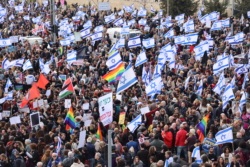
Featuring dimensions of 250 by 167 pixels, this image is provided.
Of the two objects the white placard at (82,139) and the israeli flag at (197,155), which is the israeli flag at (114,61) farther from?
the israeli flag at (197,155)

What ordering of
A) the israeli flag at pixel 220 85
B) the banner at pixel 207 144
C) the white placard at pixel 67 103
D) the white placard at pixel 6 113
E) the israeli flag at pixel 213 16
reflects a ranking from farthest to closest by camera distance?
the israeli flag at pixel 213 16 < the white placard at pixel 6 113 < the white placard at pixel 67 103 < the israeli flag at pixel 220 85 < the banner at pixel 207 144

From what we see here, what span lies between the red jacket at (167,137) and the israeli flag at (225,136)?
1723 mm

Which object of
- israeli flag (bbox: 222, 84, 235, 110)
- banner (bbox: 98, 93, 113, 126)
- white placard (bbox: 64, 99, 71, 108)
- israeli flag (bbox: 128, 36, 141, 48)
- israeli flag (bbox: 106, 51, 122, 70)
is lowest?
white placard (bbox: 64, 99, 71, 108)

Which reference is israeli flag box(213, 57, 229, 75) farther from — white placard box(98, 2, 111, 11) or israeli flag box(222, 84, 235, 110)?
white placard box(98, 2, 111, 11)

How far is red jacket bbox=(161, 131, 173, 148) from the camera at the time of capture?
16.9m

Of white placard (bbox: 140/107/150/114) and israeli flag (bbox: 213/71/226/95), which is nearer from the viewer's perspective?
white placard (bbox: 140/107/150/114)

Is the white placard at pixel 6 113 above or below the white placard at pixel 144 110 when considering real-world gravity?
below

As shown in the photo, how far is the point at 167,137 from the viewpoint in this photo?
55.4 feet

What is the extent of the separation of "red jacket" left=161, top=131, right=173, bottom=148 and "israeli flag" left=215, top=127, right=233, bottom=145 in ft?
5.65

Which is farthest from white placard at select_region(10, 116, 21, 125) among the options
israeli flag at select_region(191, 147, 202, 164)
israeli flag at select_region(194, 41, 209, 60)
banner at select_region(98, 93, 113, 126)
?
israeli flag at select_region(194, 41, 209, 60)

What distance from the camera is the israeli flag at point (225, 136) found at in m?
15.2

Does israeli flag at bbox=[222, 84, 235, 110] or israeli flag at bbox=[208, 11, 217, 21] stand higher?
israeli flag at bbox=[222, 84, 235, 110]

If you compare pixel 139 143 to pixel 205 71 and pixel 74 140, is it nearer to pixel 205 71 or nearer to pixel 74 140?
pixel 74 140

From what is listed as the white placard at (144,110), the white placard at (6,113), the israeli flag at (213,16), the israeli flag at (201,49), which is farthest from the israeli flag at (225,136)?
the israeli flag at (213,16)
